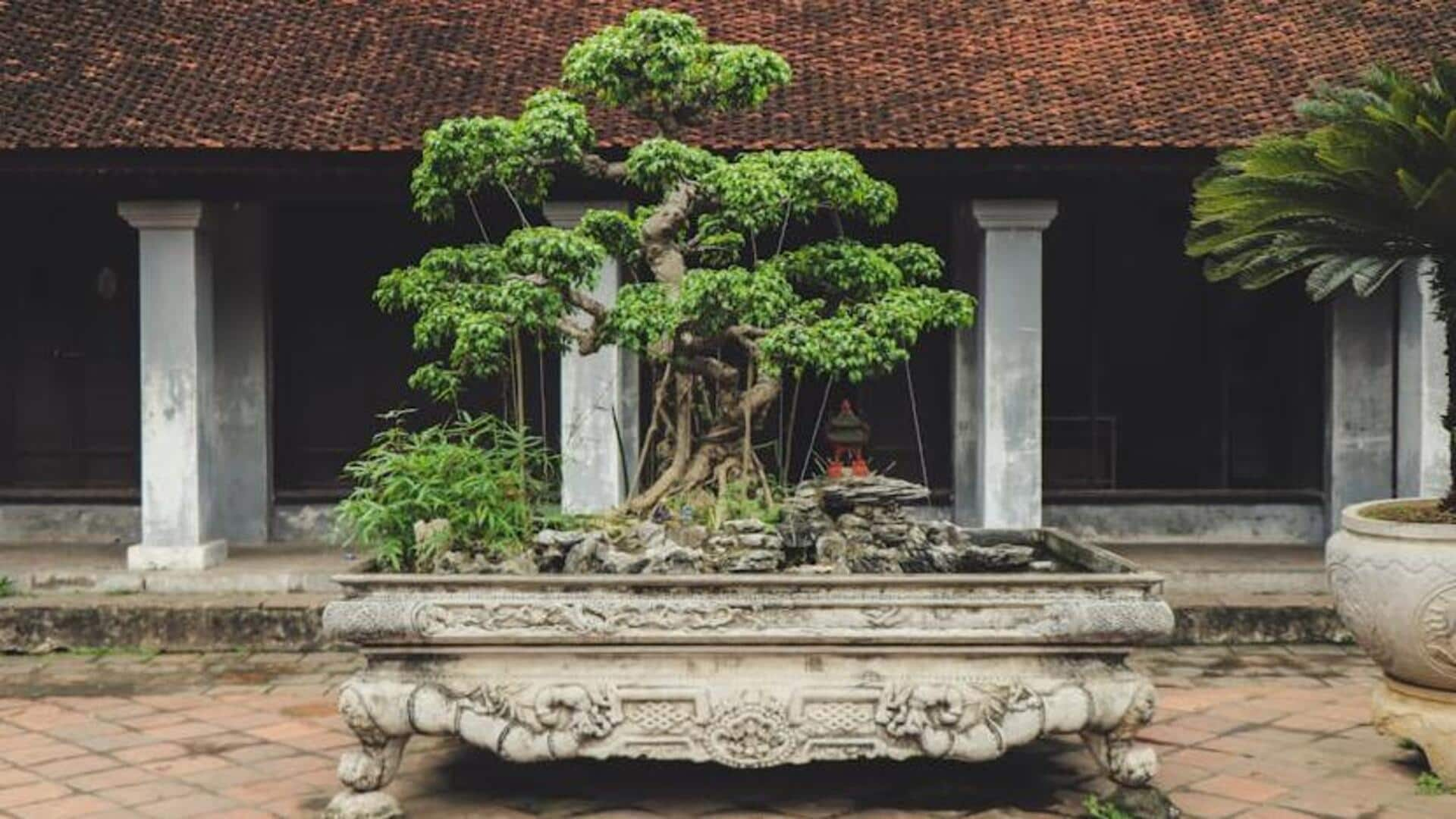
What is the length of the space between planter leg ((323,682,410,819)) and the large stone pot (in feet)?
11.0

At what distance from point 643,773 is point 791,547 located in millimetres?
1018

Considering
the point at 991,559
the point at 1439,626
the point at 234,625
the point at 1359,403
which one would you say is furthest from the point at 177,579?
the point at 1359,403

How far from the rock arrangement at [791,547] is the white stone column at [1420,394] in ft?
15.9

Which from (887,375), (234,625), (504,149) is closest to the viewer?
(504,149)

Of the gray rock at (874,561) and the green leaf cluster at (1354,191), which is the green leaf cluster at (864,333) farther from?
the green leaf cluster at (1354,191)

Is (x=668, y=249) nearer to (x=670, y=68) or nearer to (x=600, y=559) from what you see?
(x=670, y=68)

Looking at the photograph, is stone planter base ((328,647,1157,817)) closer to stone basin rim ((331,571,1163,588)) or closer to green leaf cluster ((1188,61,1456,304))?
stone basin rim ((331,571,1163,588))

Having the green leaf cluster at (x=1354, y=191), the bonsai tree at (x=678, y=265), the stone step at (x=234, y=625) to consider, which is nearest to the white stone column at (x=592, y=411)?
the stone step at (x=234, y=625)

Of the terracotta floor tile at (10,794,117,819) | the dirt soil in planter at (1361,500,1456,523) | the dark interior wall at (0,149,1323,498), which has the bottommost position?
the terracotta floor tile at (10,794,117,819)

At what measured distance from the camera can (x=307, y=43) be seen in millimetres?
10438

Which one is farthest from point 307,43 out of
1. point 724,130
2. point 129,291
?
point 724,130

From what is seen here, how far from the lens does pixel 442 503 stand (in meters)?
5.80

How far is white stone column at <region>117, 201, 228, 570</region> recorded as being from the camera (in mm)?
9680

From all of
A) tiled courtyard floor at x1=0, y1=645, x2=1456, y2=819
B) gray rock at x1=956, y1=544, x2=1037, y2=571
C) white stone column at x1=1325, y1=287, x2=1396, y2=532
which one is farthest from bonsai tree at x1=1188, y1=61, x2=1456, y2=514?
white stone column at x1=1325, y1=287, x2=1396, y2=532
